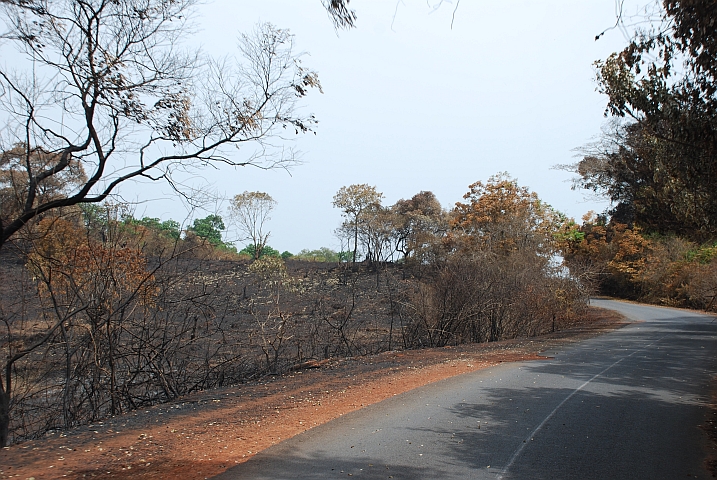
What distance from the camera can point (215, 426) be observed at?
28.5 feet

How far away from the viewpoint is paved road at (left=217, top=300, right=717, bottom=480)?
21.2 ft

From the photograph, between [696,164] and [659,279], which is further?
[659,279]

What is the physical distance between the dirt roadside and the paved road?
639 mm

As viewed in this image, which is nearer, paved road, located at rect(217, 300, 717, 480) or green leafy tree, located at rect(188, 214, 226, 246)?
paved road, located at rect(217, 300, 717, 480)

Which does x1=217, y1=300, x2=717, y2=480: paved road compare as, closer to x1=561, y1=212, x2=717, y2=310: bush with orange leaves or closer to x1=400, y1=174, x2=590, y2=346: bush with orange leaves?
x1=400, y1=174, x2=590, y2=346: bush with orange leaves

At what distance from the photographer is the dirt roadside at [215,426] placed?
6.71m

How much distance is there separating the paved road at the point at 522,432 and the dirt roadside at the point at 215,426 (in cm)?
64

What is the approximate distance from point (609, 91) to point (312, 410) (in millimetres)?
8257

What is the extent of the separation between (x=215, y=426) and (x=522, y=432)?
15.2 ft

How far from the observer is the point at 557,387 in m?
11.0

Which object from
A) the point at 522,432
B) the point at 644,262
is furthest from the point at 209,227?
the point at 644,262

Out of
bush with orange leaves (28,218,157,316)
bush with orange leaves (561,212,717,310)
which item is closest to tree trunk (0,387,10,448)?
bush with orange leaves (28,218,157,316)

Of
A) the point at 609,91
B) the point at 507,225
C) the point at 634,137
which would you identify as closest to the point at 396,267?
the point at 507,225

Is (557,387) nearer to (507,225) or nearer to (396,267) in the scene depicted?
(507,225)
